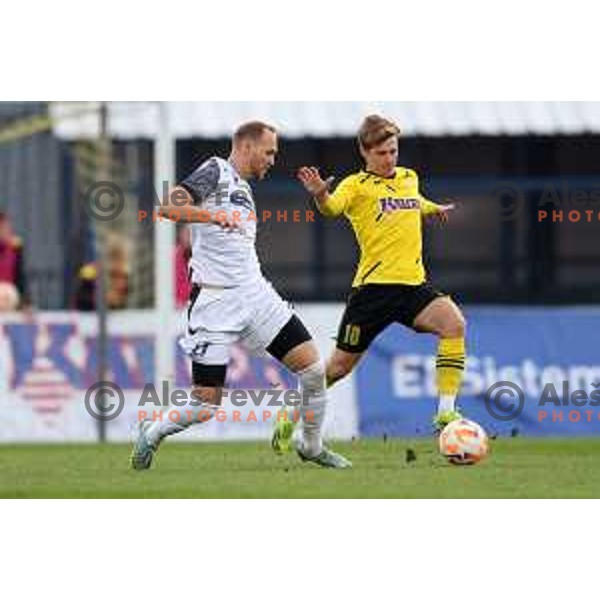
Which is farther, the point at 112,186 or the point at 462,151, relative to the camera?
the point at 462,151

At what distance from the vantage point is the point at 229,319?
13.3m

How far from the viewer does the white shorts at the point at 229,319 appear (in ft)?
43.7

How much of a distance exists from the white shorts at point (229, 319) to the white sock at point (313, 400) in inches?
14.2

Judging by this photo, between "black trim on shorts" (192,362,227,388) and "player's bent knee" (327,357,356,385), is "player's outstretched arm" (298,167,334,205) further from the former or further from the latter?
"player's bent knee" (327,357,356,385)

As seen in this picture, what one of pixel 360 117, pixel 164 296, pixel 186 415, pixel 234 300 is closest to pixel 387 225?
pixel 234 300

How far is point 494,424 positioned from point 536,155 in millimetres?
9648

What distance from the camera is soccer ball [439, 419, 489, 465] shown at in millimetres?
14047

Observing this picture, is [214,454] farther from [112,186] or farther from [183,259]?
[112,186]

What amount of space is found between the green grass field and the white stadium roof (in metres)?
8.63

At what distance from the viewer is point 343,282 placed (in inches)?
1124

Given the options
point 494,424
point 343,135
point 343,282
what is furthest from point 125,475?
point 343,282

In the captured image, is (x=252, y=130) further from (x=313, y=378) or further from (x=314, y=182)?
(x=313, y=378)

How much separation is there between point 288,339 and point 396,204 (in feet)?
5.77

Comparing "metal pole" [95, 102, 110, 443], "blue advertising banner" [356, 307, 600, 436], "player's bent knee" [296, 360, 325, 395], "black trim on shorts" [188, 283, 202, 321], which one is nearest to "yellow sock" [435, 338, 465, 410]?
"player's bent knee" [296, 360, 325, 395]
